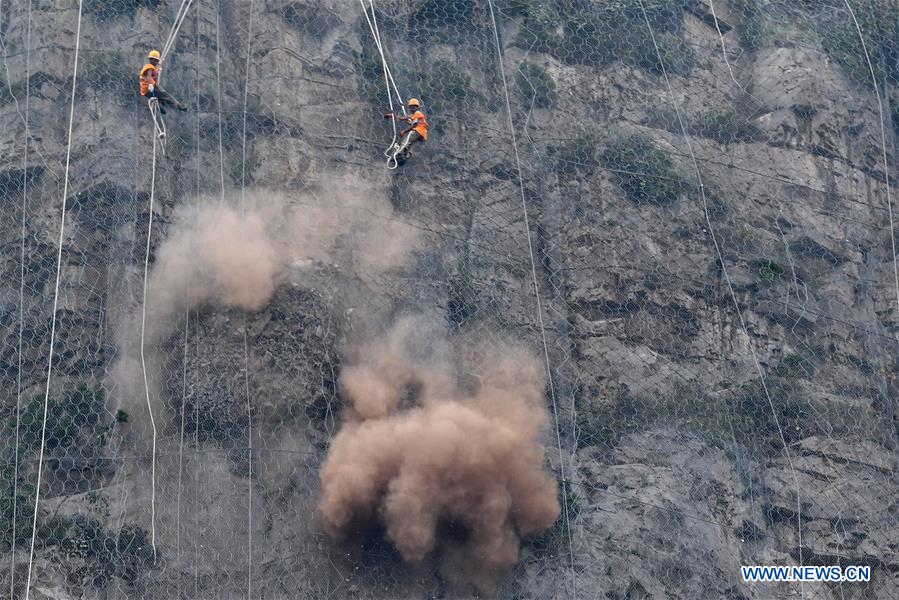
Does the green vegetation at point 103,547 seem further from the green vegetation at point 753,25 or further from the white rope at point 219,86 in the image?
the green vegetation at point 753,25

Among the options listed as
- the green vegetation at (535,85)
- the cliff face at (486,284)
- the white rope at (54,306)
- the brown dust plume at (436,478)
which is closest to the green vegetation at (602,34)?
the cliff face at (486,284)

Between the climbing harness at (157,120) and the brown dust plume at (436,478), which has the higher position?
the climbing harness at (157,120)

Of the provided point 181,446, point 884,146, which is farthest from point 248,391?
point 884,146

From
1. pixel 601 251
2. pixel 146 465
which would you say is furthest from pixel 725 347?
pixel 146 465

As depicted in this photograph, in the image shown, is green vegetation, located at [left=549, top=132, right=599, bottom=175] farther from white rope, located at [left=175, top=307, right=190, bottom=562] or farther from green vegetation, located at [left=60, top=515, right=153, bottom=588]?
green vegetation, located at [left=60, top=515, right=153, bottom=588]

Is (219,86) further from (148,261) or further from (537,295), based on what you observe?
(537,295)

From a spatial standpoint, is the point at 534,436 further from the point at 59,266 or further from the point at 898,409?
the point at 59,266
